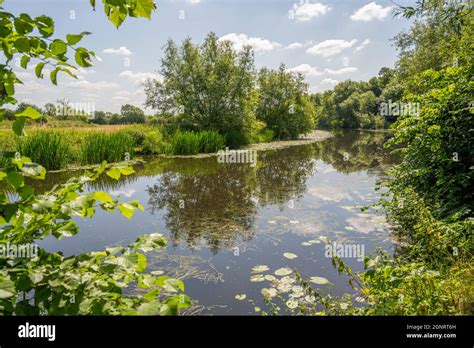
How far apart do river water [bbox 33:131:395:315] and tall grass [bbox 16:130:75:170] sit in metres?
1.08

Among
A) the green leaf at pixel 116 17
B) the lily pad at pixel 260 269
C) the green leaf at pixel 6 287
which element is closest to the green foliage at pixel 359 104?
the lily pad at pixel 260 269

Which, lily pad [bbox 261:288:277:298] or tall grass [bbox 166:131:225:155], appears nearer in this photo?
lily pad [bbox 261:288:277:298]

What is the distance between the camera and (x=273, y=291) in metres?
3.78

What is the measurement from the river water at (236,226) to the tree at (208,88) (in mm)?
11722

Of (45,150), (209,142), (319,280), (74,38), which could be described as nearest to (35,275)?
(74,38)

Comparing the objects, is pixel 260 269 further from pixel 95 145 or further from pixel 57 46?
pixel 95 145

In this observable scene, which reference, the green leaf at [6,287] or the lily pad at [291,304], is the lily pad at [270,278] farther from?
Result: the green leaf at [6,287]

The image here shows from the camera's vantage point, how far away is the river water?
425 cm

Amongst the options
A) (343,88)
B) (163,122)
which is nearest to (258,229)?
(163,122)

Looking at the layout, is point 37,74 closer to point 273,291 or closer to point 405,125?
point 273,291

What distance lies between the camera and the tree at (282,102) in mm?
30688

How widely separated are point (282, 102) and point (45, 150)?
919 inches

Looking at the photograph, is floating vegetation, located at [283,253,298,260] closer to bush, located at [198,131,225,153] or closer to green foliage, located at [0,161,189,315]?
green foliage, located at [0,161,189,315]

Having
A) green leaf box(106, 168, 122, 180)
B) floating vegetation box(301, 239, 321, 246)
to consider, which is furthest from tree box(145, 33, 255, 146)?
green leaf box(106, 168, 122, 180)
